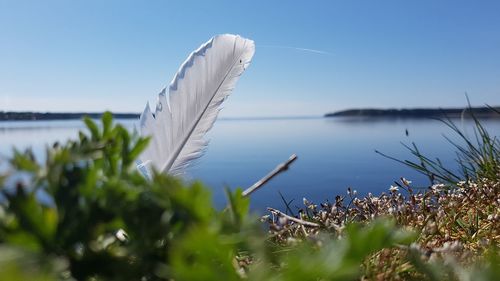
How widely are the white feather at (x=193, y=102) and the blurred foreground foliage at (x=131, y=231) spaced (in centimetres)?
90

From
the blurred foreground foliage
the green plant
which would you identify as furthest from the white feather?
the green plant

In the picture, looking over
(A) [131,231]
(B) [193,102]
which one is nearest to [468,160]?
(B) [193,102]

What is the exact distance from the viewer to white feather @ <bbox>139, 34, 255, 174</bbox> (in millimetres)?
1568

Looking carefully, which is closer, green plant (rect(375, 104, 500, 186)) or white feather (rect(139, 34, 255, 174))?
white feather (rect(139, 34, 255, 174))

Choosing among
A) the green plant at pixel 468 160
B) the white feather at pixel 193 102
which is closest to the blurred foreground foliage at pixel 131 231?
the white feather at pixel 193 102

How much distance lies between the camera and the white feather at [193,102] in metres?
1.57

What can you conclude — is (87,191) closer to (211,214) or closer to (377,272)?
(211,214)

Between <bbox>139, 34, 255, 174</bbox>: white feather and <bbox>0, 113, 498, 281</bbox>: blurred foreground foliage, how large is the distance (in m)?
0.90

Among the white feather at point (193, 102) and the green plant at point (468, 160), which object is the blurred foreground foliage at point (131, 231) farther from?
the green plant at point (468, 160)

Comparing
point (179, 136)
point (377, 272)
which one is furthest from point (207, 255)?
point (179, 136)

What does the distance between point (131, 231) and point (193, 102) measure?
1175mm

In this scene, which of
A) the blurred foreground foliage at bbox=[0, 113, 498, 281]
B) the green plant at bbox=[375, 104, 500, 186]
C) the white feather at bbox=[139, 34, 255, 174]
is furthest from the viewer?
the green plant at bbox=[375, 104, 500, 186]

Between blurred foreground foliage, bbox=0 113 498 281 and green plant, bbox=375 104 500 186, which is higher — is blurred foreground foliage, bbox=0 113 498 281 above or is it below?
above

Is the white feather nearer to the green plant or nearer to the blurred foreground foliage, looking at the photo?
the blurred foreground foliage
